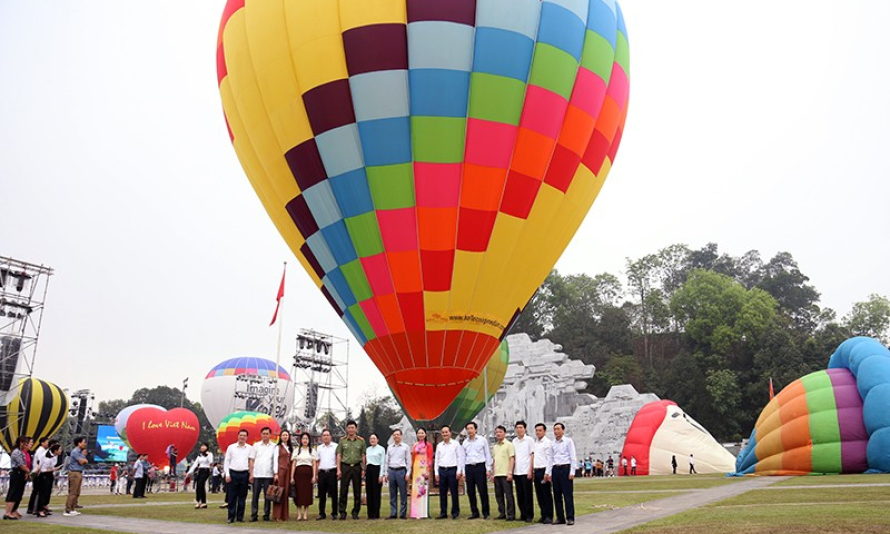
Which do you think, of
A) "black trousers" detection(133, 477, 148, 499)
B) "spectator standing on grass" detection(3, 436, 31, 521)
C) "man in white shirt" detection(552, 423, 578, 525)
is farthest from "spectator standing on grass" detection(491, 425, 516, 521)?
"black trousers" detection(133, 477, 148, 499)

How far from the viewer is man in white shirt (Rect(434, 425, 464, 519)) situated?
8.95 meters

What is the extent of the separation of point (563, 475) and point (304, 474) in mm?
3671

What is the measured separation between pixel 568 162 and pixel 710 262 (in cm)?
6631

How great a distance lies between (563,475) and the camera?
785 cm

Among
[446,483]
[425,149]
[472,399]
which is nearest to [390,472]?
[446,483]

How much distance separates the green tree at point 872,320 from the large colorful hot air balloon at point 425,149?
54.5m

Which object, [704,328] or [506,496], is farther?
[704,328]

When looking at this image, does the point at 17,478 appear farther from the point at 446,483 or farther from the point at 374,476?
the point at 446,483

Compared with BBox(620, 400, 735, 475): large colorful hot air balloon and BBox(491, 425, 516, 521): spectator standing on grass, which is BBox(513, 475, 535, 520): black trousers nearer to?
BBox(491, 425, 516, 521): spectator standing on grass

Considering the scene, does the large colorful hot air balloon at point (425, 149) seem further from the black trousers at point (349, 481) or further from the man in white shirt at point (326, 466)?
the black trousers at point (349, 481)

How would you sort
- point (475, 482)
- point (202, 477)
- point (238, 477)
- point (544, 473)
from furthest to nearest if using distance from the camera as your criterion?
point (202, 477), point (238, 477), point (475, 482), point (544, 473)

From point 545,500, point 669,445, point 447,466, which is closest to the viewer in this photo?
point 545,500

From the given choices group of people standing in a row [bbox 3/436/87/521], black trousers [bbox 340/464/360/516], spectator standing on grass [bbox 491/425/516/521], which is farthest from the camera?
group of people standing in a row [bbox 3/436/87/521]

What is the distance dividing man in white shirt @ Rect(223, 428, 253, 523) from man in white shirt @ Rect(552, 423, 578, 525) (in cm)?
416
